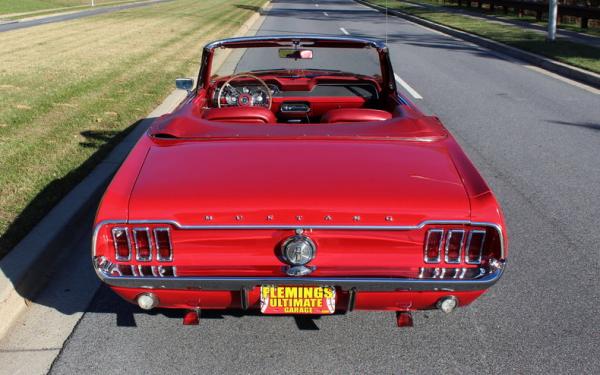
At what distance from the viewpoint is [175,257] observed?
9.27ft

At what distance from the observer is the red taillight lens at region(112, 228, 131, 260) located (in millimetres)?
2793

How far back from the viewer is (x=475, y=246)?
9.29 ft

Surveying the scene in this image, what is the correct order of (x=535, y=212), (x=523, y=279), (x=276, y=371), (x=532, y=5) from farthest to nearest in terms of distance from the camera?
(x=532, y=5) < (x=535, y=212) < (x=523, y=279) < (x=276, y=371)

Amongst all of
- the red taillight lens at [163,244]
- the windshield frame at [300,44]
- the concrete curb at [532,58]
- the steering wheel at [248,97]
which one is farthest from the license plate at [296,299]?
the concrete curb at [532,58]

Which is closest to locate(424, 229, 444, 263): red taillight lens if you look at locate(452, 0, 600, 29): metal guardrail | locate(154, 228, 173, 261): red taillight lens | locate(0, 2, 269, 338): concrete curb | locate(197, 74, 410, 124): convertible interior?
locate(154, 228, 173, 261): red taillight lens

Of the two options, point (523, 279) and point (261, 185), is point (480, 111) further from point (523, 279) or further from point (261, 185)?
point (261, 185)

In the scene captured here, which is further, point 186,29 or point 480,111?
point 186,29

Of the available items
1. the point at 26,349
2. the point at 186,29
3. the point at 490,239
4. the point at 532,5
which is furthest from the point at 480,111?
the point at 532,5

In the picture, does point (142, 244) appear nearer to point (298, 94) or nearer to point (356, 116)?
point (356, 116)

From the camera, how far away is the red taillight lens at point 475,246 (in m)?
→ 2.79

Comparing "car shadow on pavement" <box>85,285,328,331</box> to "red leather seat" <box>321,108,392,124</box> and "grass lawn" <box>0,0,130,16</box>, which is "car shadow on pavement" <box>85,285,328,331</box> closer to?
"red leather seat" <box>321,108,392,124</box>

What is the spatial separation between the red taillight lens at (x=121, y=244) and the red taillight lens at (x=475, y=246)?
1.58 metres

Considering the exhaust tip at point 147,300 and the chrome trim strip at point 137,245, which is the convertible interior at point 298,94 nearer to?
the chrome trim strip at point 137,245

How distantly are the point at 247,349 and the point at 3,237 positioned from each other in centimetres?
210
